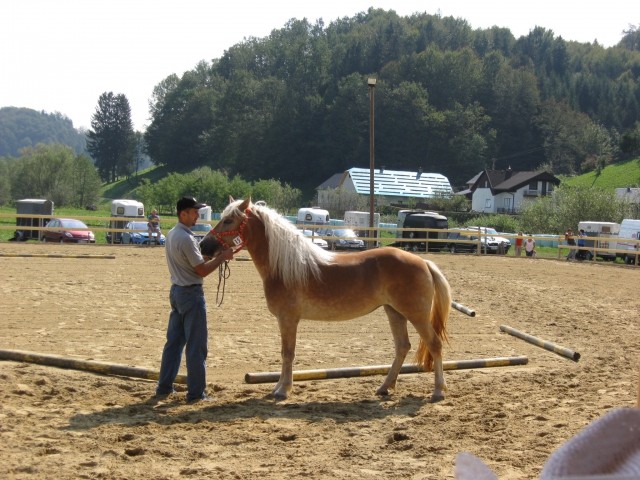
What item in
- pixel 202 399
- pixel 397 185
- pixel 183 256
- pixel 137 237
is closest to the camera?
pixel 202 399

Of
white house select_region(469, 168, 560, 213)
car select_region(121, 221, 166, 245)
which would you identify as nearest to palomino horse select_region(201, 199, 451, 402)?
car select_region(121, 221, 166, 245)

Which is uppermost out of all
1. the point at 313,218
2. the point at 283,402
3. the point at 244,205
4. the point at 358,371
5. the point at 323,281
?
the point at 313,218

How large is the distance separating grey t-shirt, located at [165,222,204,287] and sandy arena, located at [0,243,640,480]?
3.68ft

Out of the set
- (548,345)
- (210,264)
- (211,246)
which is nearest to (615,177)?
(548,345)

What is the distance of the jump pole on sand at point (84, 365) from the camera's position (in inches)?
290

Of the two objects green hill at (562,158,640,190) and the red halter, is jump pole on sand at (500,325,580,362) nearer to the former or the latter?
the red halter

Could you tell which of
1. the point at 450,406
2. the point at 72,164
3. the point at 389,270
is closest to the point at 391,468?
the point at 450,406

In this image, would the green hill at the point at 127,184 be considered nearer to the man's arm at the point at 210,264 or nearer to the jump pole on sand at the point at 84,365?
the jump pole on sand at the point at 84,365

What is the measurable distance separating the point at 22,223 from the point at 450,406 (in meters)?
32.3

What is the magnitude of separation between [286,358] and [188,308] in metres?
1.08

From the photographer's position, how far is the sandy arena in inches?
198

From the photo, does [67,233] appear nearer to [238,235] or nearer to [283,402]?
[238,235]

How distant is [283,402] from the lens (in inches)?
274

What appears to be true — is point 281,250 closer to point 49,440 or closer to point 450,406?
point 450,406
